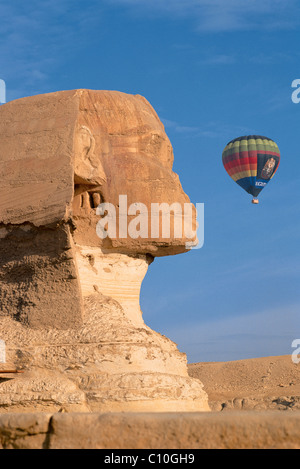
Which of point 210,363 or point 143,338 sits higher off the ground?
point 210,363

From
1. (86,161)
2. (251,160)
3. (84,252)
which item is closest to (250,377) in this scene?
(84,252)

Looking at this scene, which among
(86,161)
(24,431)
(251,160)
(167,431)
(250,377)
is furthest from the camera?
(251,160)

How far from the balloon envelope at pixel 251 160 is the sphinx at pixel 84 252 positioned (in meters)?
26.5

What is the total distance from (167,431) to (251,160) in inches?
1241

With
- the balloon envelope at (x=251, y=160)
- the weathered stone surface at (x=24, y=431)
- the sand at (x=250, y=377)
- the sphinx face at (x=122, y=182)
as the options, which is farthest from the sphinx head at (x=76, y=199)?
the balloon envelope at (x=251, y=160)

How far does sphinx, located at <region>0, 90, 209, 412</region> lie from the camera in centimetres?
722

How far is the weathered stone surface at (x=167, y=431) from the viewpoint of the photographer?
3965 mm

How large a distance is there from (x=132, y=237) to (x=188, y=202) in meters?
0.85

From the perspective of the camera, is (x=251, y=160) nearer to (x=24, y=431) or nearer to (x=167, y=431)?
(x=24, y=431)

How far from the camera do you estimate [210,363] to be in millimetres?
23719

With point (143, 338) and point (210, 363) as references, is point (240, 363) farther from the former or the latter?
point (143, 338)

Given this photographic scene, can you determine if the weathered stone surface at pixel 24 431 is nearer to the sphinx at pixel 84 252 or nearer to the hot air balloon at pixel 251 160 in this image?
the sphinx at pixel 84 252

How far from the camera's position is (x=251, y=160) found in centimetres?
3491

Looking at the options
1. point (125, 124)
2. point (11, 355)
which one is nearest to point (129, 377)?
point (11, 355)
